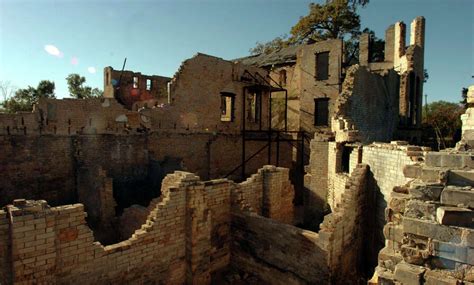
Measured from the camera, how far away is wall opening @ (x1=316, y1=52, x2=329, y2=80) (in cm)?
1936

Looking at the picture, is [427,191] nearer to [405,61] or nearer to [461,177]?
[461,177]

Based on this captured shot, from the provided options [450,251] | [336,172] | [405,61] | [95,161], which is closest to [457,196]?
[450,251]

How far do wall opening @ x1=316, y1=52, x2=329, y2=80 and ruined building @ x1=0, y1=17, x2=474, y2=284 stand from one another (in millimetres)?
93

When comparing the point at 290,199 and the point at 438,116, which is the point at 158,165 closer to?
the point at 290,199

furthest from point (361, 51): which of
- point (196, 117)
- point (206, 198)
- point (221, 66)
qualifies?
point (206, 198)

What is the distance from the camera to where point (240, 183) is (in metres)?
9.37

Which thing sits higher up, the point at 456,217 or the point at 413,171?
the point at 413,171

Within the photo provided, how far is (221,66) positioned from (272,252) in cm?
1246

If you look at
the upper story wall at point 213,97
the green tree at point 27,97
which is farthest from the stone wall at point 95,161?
the green tree at point 27,97

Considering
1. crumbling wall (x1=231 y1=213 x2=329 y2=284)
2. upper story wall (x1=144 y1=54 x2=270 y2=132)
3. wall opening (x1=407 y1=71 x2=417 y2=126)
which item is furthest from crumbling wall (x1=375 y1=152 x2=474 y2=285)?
wall opening (x1=407 y1=71 x2=417 y2=126)

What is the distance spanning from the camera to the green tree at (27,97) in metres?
26.8

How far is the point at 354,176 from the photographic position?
8.06 m

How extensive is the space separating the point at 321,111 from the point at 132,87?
13.6 metres

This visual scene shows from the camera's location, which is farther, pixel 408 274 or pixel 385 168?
pixel 385 168
